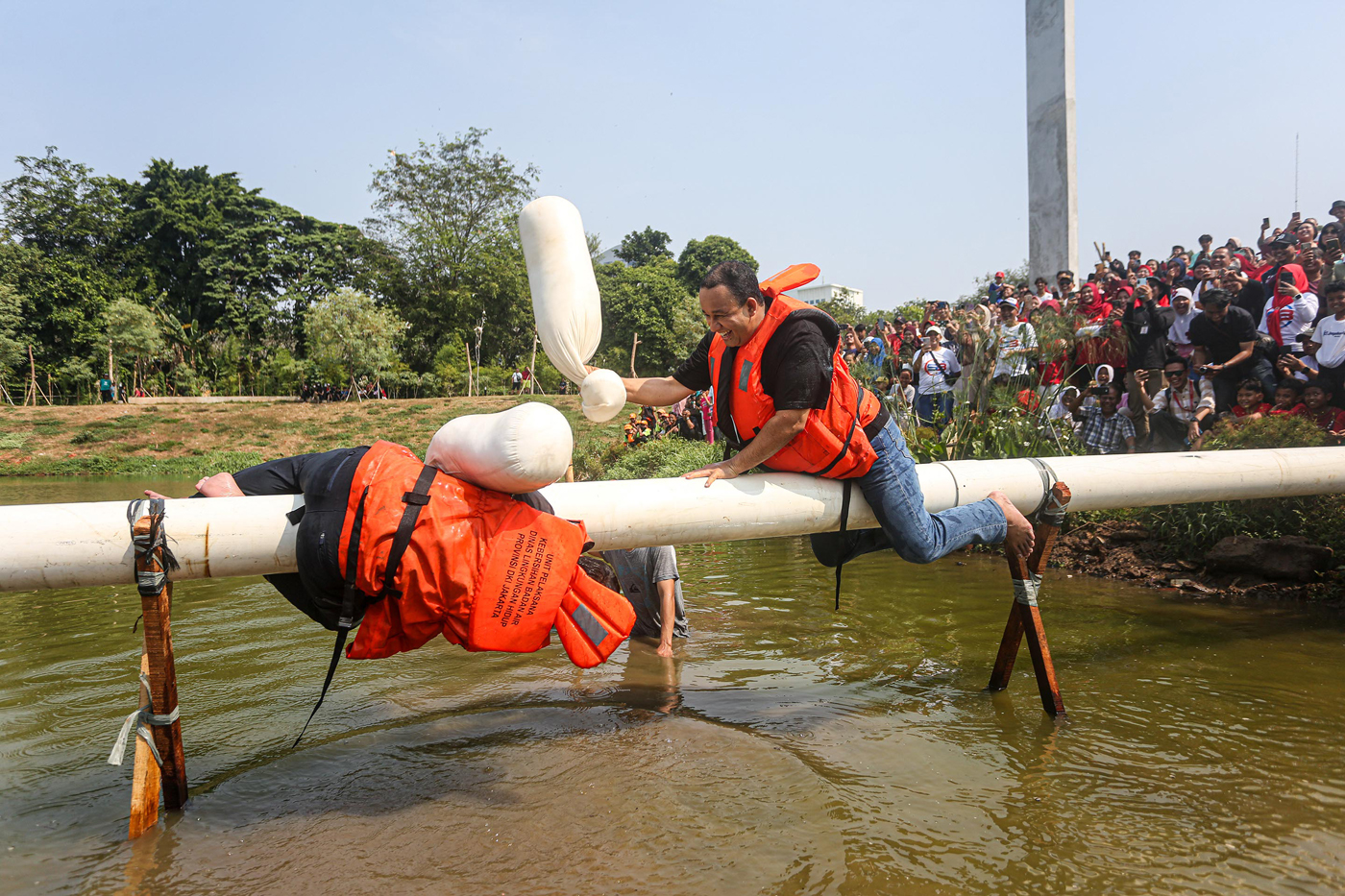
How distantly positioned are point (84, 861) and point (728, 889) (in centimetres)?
229

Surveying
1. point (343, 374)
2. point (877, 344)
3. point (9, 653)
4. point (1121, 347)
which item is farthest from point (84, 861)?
point (343, 374)

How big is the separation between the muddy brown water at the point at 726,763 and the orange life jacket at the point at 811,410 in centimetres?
135

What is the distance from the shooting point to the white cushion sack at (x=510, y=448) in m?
2.59


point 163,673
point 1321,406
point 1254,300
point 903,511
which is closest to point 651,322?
point 1254,300

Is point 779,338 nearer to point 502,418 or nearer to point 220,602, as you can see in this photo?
point 502,418

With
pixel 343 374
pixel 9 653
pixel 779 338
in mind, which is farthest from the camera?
pixel 343 374

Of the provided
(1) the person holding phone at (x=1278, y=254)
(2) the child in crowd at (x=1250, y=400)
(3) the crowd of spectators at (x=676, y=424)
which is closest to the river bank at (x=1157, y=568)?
(2) the child in crowd at (x=1250, y=400)

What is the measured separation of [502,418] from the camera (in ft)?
8.78

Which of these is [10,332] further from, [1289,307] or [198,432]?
[1289,307]

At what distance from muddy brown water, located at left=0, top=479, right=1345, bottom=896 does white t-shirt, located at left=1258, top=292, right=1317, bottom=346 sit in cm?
319

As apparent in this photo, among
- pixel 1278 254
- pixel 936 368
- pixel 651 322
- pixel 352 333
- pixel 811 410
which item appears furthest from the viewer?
pixel 651 322

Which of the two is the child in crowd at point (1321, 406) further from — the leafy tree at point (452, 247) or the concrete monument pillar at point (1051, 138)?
the leafy tree at point (452, 247)

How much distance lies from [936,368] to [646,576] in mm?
6711

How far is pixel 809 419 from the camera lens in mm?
3467
